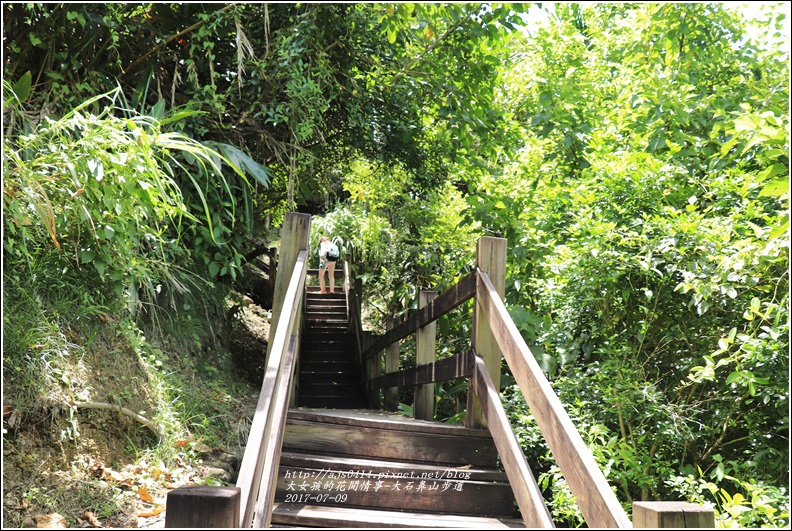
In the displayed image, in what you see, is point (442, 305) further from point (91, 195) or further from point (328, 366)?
point (328, 366)

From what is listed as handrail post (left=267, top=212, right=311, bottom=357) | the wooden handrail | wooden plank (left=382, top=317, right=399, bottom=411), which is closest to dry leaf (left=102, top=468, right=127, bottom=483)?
the wooden handrail

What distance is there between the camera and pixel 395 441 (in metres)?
3.38

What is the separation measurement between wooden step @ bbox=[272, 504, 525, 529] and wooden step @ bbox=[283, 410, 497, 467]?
1.42 feet

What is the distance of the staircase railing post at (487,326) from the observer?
132 inches

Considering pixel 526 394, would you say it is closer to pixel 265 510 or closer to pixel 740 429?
pixel 265 510

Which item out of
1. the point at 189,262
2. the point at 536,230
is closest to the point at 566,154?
the point at 536,230

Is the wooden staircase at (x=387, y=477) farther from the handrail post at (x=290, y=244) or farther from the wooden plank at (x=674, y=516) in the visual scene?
the wooden plank at (x=674, y=516)

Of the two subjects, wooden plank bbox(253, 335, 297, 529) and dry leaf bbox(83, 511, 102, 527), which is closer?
wooden plank bbox(253, 335, 297, 529)

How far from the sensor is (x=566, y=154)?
560 centimetres

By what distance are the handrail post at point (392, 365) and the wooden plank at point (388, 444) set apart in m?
2.67

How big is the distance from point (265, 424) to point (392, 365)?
4.17 metres

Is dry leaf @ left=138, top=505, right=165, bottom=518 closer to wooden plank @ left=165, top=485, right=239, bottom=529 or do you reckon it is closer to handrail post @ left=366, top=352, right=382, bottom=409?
wooden plank @ left=165, top=485, right=239, bottom=529

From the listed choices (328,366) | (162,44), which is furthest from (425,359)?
(328,366)

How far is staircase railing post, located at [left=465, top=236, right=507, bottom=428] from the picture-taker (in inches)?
132
